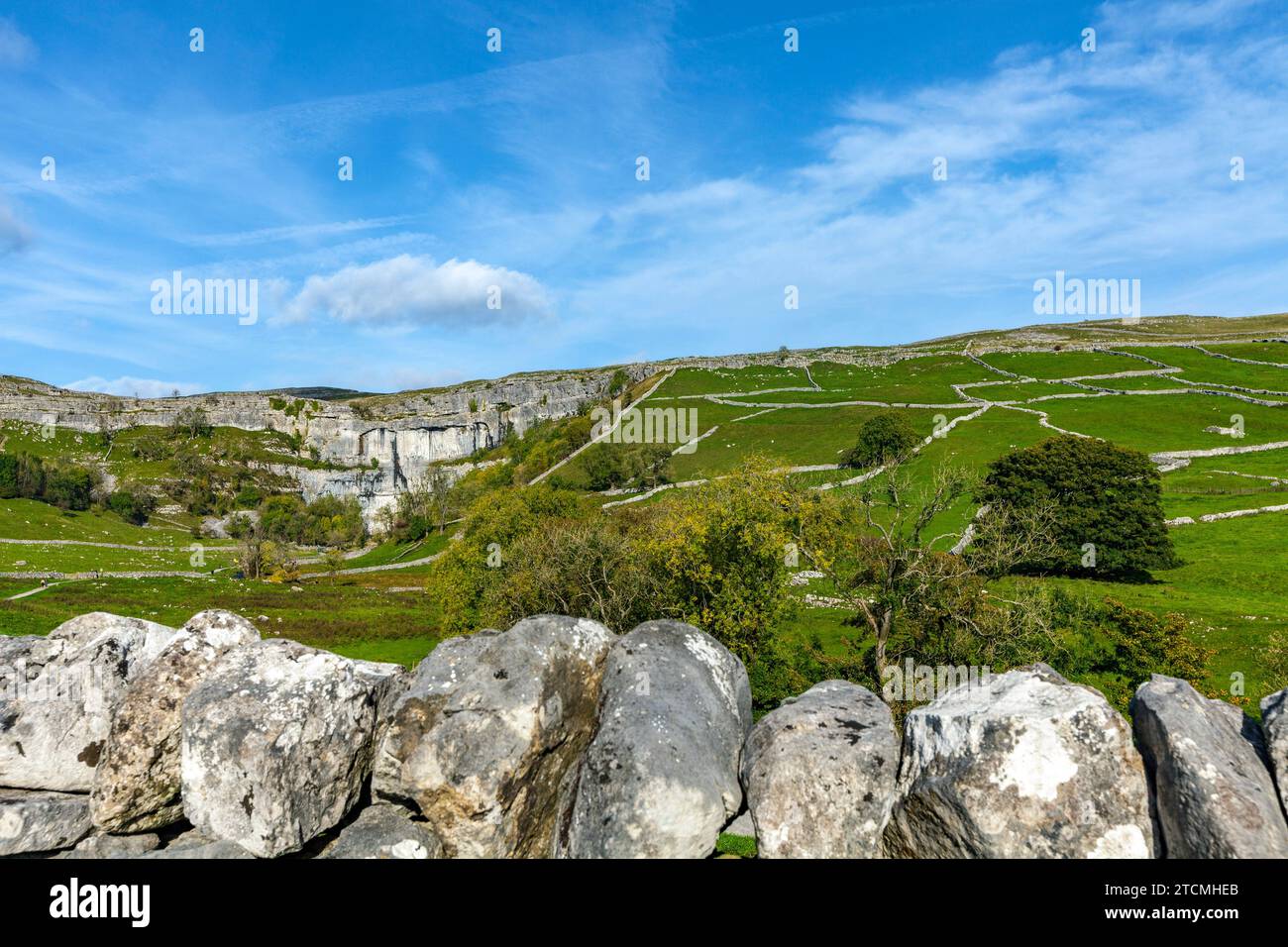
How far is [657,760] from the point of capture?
9.10m

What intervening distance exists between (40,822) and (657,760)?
9165 millimetres

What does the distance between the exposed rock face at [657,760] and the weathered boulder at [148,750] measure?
6088mm

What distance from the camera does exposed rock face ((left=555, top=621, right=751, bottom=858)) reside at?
8727 mm

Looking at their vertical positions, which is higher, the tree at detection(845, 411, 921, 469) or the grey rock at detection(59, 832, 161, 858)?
the tree at detection(845, 411, 921, 469)

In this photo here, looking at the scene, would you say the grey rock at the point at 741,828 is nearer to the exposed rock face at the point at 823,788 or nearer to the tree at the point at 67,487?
the exposed rock face at the point at 823,788

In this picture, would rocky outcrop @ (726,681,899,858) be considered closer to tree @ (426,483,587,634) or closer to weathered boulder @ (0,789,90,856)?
weathered boulder @ (0,789,90,856)

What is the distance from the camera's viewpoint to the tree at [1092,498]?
49344 mm

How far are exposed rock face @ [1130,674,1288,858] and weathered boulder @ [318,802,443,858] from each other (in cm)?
909

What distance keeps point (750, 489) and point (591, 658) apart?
16.4 m

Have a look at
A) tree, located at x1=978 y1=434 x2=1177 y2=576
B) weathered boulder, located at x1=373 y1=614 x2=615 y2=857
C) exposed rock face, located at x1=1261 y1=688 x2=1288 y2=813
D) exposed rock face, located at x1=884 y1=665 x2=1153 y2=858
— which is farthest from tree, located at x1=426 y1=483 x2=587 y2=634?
tree, located at x1=978 y1=434 x2=1177 y2=576

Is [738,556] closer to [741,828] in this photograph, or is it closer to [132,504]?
[741,828]

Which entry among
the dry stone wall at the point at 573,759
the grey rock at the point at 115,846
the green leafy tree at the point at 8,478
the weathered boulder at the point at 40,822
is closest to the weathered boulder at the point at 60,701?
the dry stone wall at the point at 573,759

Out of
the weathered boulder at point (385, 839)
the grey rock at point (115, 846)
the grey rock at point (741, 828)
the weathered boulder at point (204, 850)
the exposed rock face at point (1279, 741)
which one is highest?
the exposed rock face at point (1279, 741)
